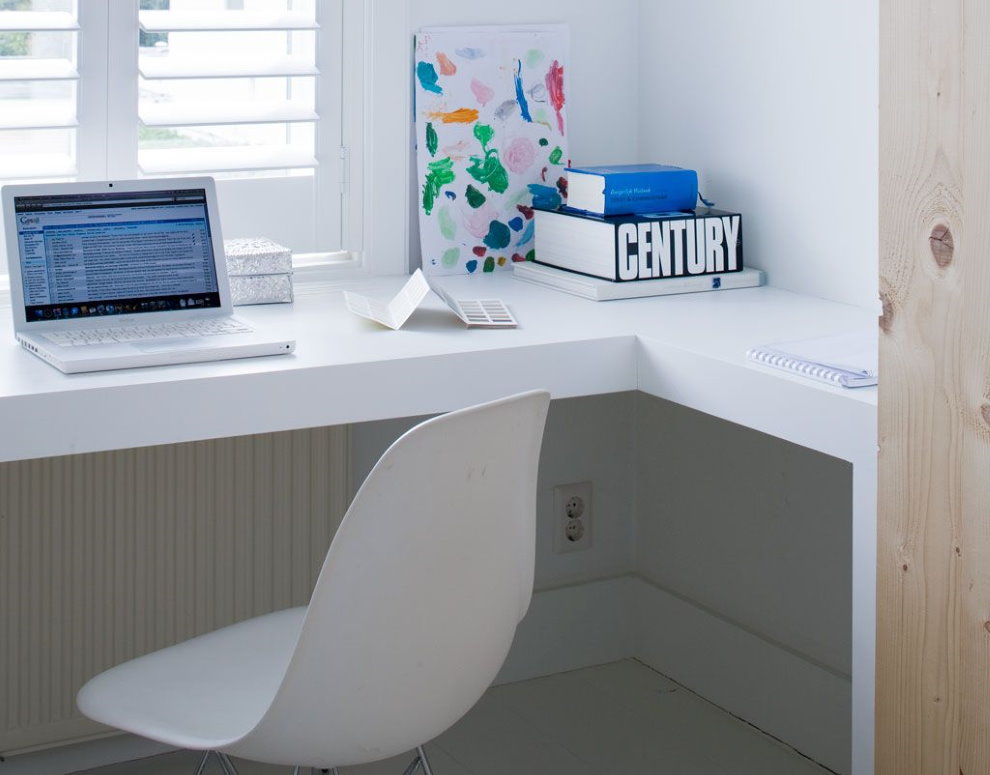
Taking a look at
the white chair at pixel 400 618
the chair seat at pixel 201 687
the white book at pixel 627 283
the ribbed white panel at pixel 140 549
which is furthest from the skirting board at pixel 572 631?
the white chair at pixel 400 618

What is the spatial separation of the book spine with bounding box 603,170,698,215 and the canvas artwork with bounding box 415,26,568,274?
0.69 ft

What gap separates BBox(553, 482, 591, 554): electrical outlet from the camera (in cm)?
253

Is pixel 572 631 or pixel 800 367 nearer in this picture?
pixel 800 367

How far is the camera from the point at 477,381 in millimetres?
1786

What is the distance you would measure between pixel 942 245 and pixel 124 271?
105 centimetres

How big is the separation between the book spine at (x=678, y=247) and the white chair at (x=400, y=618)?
0.76m

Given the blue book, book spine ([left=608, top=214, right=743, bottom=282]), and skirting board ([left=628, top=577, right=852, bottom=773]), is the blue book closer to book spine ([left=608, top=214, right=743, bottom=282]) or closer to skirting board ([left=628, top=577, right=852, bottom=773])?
book spine ([left=608, top=214, right=743, bottom=282])

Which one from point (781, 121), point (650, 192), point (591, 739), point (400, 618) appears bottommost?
point (591, 739)

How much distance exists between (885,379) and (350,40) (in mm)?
1208

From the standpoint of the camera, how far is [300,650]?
131 cm

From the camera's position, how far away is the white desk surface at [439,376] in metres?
1.56

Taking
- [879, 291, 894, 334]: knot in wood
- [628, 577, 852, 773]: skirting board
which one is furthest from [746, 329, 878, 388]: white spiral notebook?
[628, 577, 852, 773]: skirting board

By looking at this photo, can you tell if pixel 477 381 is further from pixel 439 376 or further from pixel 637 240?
pixel 637 240

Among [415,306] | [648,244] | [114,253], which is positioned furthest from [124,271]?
[648,244]
